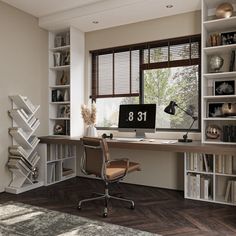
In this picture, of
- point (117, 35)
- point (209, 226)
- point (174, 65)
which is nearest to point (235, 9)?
point (174, 65)

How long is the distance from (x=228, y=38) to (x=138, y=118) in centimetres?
167

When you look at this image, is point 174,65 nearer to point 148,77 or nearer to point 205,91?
point 148,77

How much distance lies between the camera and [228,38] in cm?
341

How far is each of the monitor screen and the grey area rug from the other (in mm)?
1618

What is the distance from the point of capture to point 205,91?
3527 millimetres

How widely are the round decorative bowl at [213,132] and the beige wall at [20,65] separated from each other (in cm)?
275

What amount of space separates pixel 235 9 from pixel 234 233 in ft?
9.25

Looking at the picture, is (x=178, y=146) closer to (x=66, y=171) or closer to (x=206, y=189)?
(x=206, y=189)

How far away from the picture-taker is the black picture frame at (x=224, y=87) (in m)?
3.45

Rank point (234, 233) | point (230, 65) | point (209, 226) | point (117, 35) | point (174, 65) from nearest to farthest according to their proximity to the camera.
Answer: point (234, 233) → point (209, 226) → point (230, 65) → point (174, 65) → point (117, 35)

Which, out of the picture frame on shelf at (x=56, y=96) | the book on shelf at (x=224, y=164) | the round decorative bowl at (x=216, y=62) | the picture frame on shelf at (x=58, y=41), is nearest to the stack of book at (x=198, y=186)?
the book on shelf at (x=224, y=164)

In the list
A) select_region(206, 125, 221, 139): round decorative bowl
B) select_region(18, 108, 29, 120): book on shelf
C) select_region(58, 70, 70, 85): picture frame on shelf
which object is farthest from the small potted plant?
select_region(206, 125, 221, 139): round decorative bowl

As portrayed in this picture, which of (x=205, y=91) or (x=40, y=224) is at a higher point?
(x=205, y=91)

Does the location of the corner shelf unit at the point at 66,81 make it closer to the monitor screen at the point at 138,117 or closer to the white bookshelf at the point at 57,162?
the white bookshelf at the point at 57,162
